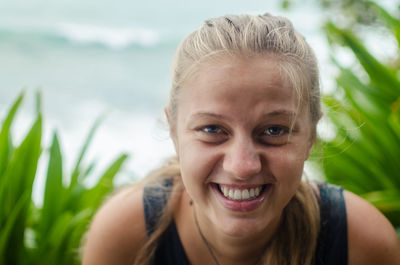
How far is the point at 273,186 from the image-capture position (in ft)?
3.96

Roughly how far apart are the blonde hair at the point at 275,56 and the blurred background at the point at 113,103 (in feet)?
0.85

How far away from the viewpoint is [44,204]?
2.01m

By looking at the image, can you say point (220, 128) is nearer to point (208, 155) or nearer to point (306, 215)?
point (208, 155)

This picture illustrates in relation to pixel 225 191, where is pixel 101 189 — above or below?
below

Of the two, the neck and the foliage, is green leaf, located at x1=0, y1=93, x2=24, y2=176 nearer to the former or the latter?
the foliage

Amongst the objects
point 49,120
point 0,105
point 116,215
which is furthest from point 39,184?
point 116,215

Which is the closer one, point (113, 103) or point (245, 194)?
point (245, 194)

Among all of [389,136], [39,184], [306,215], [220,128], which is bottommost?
[39,184]

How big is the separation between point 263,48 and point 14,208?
137 cm

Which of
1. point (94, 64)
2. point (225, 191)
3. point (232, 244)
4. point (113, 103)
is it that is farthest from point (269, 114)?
point (94, 64)

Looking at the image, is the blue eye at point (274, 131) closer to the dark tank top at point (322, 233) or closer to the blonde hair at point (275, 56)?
the blonde hair at point (275, 56)

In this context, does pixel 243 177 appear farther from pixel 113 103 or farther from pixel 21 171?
pixel 113 103

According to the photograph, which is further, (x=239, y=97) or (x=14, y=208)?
(x=14, y=208)

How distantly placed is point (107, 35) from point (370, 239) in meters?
8.95
